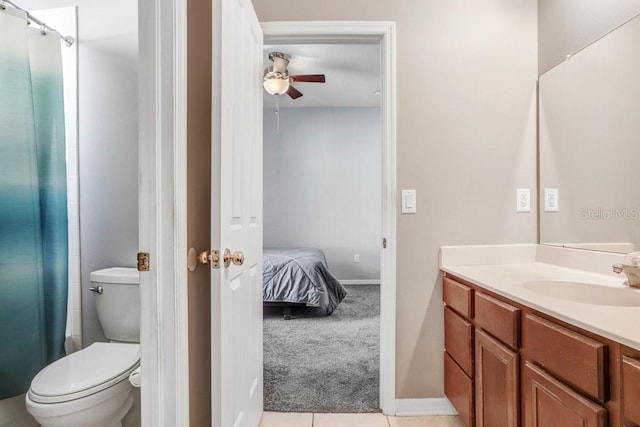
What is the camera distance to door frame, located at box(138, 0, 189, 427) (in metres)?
1.02

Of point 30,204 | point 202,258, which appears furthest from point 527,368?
point 30,204

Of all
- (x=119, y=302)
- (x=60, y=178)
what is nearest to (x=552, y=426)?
(x=119, y=302)

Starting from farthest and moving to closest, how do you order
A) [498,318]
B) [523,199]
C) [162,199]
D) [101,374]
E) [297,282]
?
[297,282] → [523,199] → [101,374] → [498,318] → [162,199]


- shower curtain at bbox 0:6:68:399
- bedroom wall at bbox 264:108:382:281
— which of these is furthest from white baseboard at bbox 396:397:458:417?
bedroom wall at bbox 264:108:382:281

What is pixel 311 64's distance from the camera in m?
3.66

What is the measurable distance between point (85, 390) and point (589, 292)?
6.58 ft

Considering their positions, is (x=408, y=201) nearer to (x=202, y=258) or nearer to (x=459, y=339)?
(x=459, y=339)

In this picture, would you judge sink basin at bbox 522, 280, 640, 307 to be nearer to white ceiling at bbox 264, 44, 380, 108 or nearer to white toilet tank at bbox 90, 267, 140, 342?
white toilet tank at bbox 90, 267, 140, 342

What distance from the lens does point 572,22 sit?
1.66m

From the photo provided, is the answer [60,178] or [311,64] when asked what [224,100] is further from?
[311,64]

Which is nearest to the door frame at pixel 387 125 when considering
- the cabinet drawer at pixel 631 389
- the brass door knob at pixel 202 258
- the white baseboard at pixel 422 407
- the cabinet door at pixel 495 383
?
the white baseboard at pixel 422 407

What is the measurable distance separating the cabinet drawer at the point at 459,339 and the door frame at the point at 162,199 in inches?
46.6

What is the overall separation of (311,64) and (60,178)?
2.64 metres

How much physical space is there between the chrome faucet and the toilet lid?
2.03 meters
